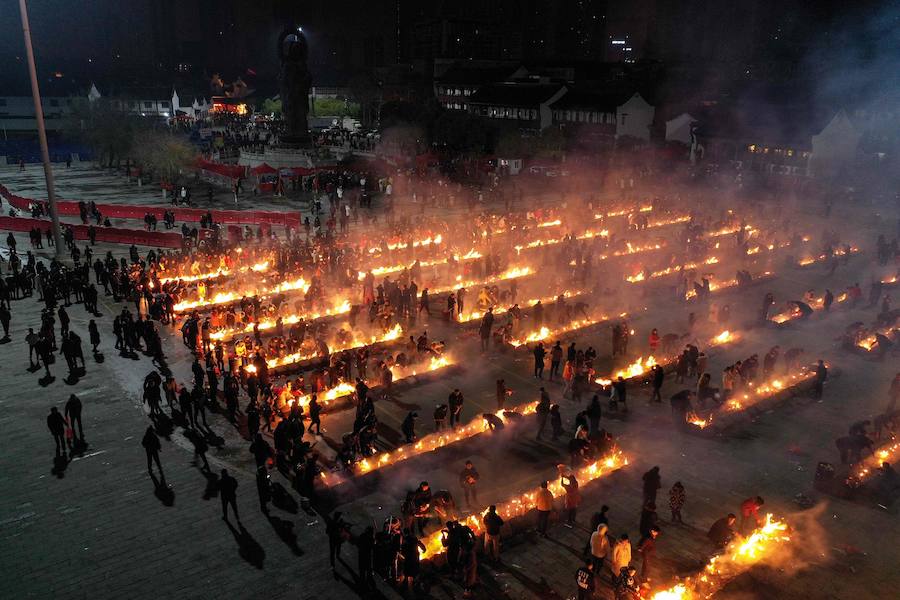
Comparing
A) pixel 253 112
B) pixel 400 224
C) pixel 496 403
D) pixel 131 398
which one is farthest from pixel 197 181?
pixel 253 112

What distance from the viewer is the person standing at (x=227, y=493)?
12.0 m

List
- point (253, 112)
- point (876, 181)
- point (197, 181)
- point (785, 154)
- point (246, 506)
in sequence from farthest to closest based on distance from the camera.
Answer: point (253, 112) < point (197, 181) < point (785, 154) < point (876, 181) < point (246, 506)

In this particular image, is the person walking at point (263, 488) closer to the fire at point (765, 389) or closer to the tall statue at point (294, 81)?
the fire at point (765, 389)

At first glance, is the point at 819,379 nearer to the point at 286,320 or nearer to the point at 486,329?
the point at 486,329

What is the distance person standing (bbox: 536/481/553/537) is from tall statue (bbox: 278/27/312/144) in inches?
2062

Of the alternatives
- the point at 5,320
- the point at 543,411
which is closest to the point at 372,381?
the point at 543,411

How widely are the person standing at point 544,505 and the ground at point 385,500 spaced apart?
31cm

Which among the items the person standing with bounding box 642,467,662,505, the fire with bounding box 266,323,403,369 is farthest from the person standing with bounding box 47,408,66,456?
the person standing with bounding box 642,467,662,505

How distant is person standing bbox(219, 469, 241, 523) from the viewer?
12.0m

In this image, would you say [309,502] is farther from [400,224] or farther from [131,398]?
[400,224]

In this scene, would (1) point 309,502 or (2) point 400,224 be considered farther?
(2) point 400,224

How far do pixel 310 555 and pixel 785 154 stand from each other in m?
50.8

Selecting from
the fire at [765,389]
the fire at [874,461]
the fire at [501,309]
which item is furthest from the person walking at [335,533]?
the fire at [501,309]

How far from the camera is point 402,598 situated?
1054 cm
